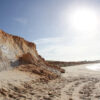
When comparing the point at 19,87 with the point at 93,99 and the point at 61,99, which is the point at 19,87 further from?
the point at 93,99

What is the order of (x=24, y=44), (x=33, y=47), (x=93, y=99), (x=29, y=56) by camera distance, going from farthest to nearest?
(x=33, y=47), (x=24, y=44), (x=29, y=56), (x=93, y=99)

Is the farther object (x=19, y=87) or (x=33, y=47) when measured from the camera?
(x=33, y=47)

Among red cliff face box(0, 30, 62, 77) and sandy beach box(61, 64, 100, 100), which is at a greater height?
red cliff face box(0, 30, 62, 77)

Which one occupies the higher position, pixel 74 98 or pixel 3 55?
pixel 3 55

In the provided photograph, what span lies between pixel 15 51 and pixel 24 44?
1.87m

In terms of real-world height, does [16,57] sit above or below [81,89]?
above

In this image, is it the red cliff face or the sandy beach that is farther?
the red cliff face

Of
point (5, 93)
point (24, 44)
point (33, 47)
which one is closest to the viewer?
point (5, 93)

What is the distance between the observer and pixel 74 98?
472 centimetres

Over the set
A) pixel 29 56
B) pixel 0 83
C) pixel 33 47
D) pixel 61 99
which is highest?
pixel 33 47

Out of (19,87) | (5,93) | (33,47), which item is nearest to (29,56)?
(33,47)

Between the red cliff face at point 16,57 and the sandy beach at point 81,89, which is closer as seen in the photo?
the sandy beach at point 81,89

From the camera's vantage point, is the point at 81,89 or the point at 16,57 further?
the point at 16,57

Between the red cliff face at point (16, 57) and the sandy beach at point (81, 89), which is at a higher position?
the red cliff face at point (16, 57)
